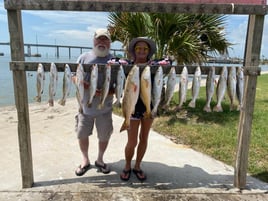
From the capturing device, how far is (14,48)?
354cm

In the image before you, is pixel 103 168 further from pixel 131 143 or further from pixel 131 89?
pixel 131 89

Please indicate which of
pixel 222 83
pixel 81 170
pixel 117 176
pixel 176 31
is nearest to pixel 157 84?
pixel 222 83

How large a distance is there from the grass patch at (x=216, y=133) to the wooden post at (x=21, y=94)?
299cm

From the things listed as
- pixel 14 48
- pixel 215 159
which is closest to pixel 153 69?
pixel 14 48

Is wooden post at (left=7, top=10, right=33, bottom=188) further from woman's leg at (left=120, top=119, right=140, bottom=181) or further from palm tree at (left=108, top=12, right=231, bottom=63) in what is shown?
palm tree at (left=108, top=12, right=231, bottom=63)

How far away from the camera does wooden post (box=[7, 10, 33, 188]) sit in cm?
348

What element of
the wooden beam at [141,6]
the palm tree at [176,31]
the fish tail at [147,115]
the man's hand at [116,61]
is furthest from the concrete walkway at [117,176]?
the palm tree at [176,31]

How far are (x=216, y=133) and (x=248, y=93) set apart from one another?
2.65m

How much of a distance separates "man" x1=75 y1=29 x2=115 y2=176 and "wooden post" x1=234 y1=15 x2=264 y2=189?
5.53 ft

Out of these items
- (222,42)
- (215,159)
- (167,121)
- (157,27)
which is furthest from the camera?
(222,42)

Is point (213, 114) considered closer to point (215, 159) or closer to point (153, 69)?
point (215, 159)

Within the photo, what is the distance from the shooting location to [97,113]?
412cm

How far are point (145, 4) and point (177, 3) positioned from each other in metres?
0.37

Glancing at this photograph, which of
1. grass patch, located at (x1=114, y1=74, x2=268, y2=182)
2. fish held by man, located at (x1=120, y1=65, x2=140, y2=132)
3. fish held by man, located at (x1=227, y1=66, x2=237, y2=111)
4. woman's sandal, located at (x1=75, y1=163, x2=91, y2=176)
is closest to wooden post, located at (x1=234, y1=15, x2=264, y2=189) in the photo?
fish held by man, located at (x1=227, y1=66, x2=237, y2=111)
